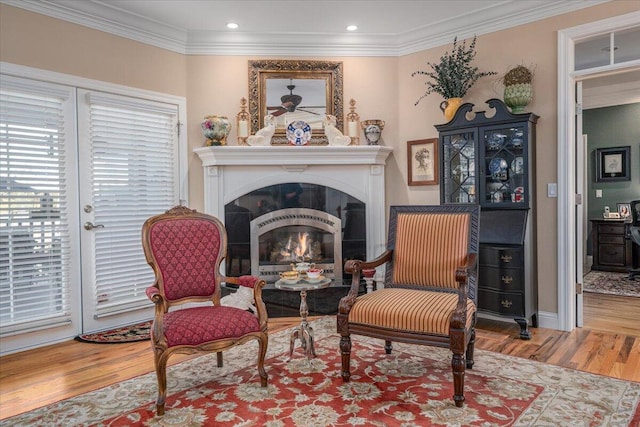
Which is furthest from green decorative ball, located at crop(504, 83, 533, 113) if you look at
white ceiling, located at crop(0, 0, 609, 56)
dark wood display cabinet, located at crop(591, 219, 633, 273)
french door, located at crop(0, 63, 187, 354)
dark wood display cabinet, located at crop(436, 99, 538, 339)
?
dark wood display cabinet, located at crop(591, 219, 633, 273)

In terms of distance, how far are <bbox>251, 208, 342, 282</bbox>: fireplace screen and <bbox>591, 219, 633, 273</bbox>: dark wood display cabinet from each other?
4348 mm

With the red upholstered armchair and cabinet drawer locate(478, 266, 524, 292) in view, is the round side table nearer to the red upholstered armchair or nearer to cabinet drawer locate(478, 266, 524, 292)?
the red upholstered armchair

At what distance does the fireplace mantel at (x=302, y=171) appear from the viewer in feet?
13.9

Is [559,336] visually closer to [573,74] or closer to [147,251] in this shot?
[573,74]

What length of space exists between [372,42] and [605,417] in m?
3.78

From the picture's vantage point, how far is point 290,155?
4.28 meters

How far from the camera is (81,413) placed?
89.9 inches

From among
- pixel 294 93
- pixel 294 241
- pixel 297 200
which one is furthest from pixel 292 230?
pixel 294 93

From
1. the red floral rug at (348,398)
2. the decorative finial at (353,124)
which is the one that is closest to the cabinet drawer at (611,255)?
the decorative finial at (353,124)

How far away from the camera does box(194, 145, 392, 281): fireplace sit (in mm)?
4285

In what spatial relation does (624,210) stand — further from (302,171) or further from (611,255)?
(302,171)

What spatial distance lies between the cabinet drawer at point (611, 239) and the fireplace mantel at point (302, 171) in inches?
154

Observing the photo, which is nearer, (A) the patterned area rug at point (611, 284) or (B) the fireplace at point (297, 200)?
(B) the fireplace at point (297, 200)

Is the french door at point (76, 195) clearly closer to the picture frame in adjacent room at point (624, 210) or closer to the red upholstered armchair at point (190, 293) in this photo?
the red upholstered armchair at point (190, 293)
